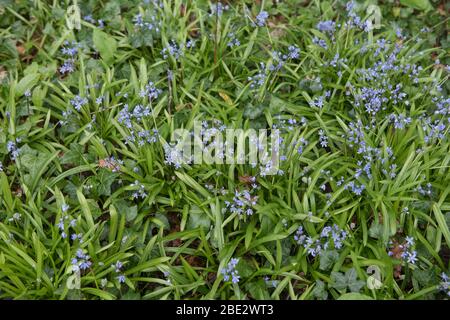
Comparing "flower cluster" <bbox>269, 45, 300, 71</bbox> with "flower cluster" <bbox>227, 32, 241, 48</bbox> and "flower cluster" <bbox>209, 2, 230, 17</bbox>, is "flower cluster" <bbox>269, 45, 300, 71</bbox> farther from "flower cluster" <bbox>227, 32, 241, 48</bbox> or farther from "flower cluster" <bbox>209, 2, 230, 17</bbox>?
"flower cluster" <bbox>209, 2, 230, 17</bbox>

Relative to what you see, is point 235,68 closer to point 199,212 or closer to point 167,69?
point 167,69

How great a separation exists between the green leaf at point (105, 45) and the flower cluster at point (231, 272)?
2504mm

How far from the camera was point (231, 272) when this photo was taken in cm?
359

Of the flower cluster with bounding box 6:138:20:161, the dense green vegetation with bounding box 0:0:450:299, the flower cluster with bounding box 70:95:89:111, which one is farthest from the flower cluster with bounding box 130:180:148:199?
the flower cluster with bounding box 6:138:20:161

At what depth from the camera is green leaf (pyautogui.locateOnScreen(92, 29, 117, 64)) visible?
15.8 feet

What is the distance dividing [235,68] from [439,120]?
1999 mm

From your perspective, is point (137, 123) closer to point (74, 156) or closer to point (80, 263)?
point (74, 156)

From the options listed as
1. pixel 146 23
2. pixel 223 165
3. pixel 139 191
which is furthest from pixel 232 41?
pixel 139 191

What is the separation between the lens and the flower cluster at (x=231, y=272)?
11.5ft

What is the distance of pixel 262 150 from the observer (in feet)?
13.5

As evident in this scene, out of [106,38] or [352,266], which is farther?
[106,38]

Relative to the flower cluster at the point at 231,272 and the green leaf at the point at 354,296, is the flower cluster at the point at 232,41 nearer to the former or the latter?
the flower cluster at the point at 231,272
